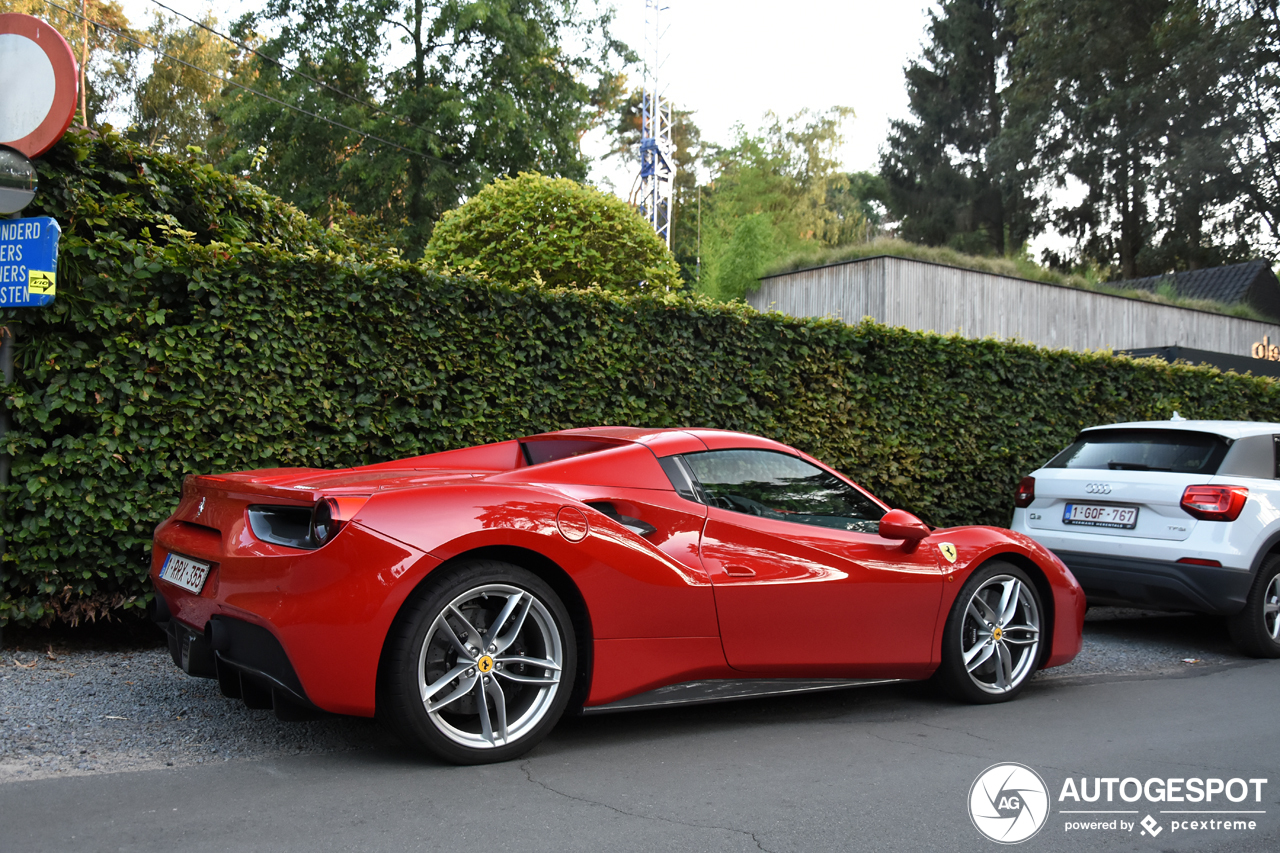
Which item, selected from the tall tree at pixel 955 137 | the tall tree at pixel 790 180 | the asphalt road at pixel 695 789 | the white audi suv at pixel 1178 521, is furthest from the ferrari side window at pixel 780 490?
the tall tree at pixel 955 137

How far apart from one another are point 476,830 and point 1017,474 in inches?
304

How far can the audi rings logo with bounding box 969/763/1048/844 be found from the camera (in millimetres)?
3172

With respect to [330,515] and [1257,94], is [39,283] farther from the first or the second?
[1257,94]

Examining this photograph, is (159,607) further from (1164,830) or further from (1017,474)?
(1017,474)

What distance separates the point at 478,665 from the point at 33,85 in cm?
372

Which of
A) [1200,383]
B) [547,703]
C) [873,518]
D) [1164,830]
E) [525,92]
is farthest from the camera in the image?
[525,92]

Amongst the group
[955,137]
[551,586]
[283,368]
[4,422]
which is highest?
[955,137]

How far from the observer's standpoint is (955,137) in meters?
49.0

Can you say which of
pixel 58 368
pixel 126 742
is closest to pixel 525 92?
pixel 58 368

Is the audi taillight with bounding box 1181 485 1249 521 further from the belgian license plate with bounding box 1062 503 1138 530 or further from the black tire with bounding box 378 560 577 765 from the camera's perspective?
the black tire with bounding box 378 560 577 765

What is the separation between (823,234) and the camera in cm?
4922

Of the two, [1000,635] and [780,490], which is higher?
[780,490]

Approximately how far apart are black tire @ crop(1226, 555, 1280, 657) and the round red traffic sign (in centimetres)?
739

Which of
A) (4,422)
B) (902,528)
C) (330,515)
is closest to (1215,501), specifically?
(902,528)
